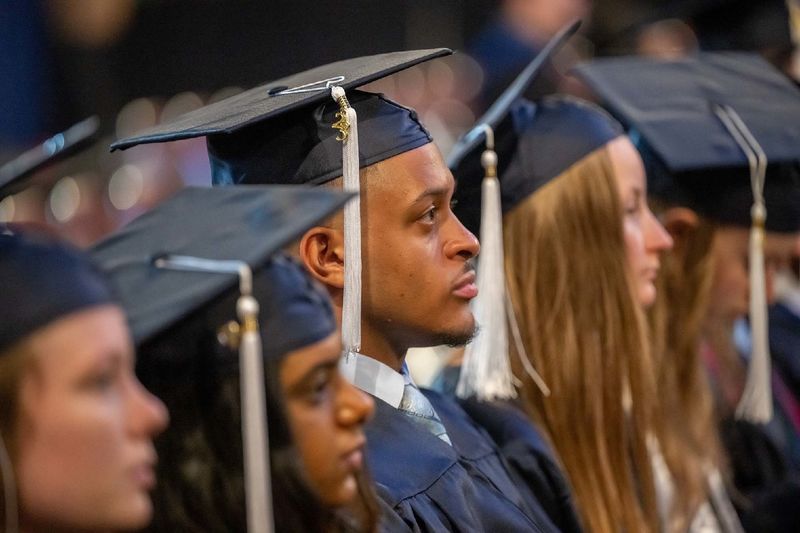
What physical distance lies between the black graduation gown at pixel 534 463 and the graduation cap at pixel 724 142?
Answer: 0.76 m

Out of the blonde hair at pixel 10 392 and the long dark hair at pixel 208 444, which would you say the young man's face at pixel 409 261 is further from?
the blonde hair at pixel 10 392

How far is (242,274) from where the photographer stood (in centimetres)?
113

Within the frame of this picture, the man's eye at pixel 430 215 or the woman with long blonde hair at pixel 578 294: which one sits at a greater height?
the man's eye at pixel 430 215

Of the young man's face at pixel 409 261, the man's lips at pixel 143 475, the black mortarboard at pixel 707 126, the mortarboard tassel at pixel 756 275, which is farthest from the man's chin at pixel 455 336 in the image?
the mortarboard tassel at pixel 756 275

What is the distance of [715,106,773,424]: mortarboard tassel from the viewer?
270 centimetres

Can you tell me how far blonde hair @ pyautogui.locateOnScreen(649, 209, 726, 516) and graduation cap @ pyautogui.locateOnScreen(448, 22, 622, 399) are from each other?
0.45 m

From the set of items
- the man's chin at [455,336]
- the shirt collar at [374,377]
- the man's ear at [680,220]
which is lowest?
the man's ear at [680,220]

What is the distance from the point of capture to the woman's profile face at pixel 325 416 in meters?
1.20

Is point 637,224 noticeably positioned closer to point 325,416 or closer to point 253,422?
point 325,416

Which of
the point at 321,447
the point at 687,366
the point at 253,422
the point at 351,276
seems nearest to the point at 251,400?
the point at 253,422

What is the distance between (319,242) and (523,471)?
614mm

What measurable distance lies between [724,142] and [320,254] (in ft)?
4.21

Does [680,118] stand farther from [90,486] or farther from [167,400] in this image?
[90,486]

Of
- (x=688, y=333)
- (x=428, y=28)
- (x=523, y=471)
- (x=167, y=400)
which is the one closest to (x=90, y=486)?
(x=167, y=400)
